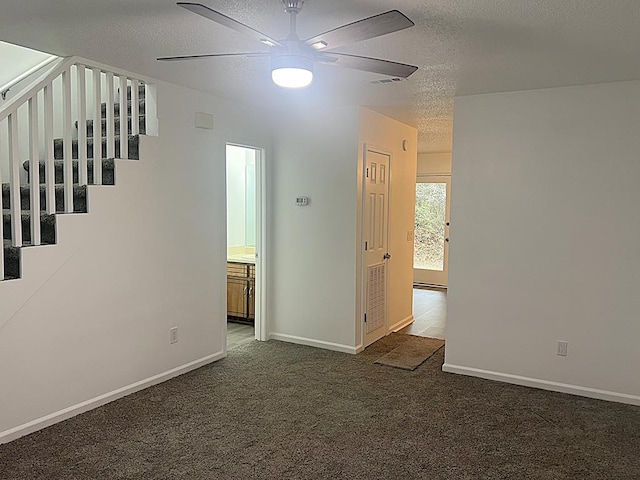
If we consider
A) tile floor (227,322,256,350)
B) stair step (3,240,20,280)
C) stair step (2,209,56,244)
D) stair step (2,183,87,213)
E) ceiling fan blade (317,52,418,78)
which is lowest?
tile floor (227,322,256,350)

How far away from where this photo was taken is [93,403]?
3.60 metres

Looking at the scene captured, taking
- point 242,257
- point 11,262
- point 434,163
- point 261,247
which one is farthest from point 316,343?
point 434,163

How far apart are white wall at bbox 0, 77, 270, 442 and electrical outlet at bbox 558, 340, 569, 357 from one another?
9.36ft

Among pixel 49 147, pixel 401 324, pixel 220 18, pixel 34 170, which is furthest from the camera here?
pixel 401 324

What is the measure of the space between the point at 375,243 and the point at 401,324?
1296 mm

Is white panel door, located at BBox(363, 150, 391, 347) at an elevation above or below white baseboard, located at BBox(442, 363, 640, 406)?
above

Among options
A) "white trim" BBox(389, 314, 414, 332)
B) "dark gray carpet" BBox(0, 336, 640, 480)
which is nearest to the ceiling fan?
"dark gray carpet" BBox(0, 336, 640, 480)

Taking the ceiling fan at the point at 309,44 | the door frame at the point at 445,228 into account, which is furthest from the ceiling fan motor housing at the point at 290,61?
the door frame at the point at 445,228

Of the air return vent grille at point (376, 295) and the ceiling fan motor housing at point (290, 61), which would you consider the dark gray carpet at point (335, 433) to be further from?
the ceiling fan motor housing at point (290, 61)

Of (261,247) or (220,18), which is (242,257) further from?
(220,18)

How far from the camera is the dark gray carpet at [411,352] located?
185 inches

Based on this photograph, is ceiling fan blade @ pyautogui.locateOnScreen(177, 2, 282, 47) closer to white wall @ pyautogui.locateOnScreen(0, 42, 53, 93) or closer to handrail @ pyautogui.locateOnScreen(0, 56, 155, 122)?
handrail @ pyautogui.locateOnScreen(0, 56, 155, 122)

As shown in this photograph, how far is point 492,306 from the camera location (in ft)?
14.1

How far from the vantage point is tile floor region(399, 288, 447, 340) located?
593cm
